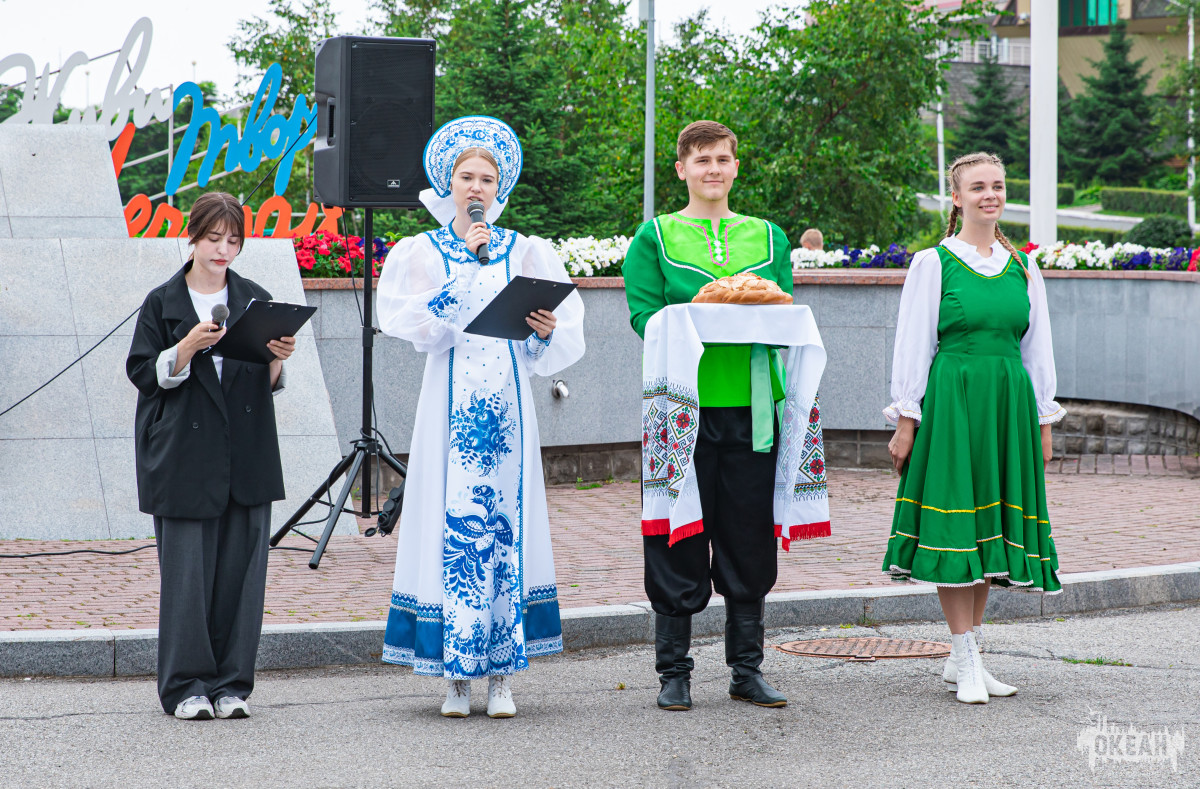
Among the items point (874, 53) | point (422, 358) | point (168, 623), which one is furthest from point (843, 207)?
point (168, 623)

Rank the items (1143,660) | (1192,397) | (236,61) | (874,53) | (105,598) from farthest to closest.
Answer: (236,61)
(874,53)
(1192,397)
(105,598)
(1143,660)

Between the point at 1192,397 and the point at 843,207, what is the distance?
506 inches

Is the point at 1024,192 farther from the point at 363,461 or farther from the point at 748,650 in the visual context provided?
the point at 748,650

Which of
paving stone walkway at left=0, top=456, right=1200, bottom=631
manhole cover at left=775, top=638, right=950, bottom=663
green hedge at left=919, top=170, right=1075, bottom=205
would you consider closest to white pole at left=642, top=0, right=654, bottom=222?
paving stone walkway at left=0, top=456, right=1200, bottom=631

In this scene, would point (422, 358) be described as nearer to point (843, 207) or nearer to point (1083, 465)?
point (1083, 465)

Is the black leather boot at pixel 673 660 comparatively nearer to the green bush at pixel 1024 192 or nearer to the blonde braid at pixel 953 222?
the blonde braid at pixel 953 222

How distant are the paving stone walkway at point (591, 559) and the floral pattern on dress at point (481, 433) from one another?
1.74 meters

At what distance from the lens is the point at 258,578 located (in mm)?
5008

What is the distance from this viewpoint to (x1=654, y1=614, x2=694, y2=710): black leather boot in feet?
16.5

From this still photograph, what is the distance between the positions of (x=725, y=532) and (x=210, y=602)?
193 cm

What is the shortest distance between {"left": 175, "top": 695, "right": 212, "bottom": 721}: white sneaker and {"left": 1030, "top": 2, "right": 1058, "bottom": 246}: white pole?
14828 millimetres

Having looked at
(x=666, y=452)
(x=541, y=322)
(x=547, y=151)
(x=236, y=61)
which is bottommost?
(x=666, y=452)

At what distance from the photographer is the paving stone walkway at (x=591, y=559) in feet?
21.4

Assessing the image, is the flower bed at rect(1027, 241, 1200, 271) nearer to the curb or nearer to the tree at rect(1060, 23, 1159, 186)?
the curb
